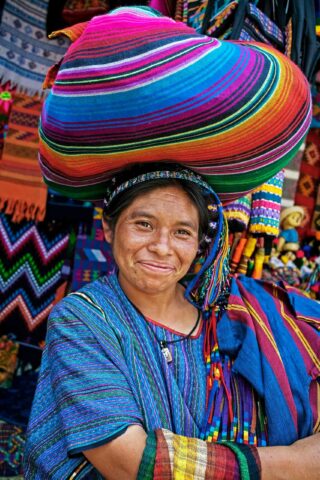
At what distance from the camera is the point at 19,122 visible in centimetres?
277

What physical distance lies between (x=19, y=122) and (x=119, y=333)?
6.18 feet

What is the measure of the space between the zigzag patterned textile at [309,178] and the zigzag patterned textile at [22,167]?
1.52 meters

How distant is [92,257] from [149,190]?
1.50m

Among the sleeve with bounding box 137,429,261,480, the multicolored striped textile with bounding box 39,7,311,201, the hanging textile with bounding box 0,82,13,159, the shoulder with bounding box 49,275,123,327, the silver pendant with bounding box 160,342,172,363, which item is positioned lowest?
the sleeve with bounding box 137,429,261,480

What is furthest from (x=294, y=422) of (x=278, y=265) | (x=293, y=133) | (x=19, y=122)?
(x=19, y=122)

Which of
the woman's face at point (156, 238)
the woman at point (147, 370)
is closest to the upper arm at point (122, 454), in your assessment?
the woman at point (147, 370)

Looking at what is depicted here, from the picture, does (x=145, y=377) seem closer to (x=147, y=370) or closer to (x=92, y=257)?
(x=147, y=370)

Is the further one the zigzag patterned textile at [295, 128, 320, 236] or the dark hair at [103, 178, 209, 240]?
the zigzag patterned textile at [295, 128, 320, 236]

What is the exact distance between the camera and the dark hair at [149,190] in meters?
1.36

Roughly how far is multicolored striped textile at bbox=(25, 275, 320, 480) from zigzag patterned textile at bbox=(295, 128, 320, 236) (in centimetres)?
142

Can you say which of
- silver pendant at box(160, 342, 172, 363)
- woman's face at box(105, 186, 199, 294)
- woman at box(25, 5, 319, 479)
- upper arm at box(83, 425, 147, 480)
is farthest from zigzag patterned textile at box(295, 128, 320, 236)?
upper arm at box(83, 425, 147, 480)

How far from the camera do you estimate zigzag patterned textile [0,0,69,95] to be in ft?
8.76

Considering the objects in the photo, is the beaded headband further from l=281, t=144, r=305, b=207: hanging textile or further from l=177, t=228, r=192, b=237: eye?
l=281, t=144, r=305, b=207: hanging textile

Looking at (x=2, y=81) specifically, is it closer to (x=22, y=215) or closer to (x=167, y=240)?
(x=22, y=215)
